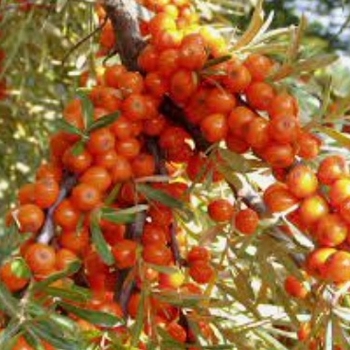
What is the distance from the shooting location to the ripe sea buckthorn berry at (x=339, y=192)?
0.90m

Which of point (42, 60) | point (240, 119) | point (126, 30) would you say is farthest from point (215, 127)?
point (42, 60)

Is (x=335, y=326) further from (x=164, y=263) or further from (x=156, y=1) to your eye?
(x=156, y=1)

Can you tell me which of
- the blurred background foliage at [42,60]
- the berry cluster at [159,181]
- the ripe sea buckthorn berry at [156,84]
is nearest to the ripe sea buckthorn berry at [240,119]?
the berry cluster at [159,181]

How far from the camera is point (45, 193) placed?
91 cm

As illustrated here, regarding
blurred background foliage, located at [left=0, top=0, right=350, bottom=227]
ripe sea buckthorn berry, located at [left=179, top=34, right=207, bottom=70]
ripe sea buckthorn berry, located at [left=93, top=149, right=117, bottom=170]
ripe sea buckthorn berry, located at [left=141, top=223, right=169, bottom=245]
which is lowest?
blurred background foliage, located at [left=0, top=0, right=350, bottom=227]

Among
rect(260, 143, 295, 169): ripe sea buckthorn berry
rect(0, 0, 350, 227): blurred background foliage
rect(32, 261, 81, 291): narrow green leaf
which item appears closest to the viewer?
rect(32, 261, 81, 291): narrow green leaf

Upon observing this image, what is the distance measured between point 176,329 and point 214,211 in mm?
161

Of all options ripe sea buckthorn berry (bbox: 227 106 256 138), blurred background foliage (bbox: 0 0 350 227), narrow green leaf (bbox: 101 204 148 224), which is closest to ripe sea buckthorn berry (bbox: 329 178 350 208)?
ripe sea buckthorn berry (bbox: 227 106 256 138)

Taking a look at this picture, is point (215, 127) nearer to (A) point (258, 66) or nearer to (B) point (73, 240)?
(A) point (258, 66)

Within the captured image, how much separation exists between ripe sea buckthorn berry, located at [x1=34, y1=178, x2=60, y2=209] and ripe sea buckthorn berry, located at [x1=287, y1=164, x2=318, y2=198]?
28 cm

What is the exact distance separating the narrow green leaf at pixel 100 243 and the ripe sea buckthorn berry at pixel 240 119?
0.21 m

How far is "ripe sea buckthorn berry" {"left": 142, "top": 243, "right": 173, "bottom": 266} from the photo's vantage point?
0.94m

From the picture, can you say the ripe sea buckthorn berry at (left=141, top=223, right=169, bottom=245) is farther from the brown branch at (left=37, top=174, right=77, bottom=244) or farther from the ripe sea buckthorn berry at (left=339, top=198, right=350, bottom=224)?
the ripe sea buckthorn berry at (left=339, top=198, right=350, bottom=224)

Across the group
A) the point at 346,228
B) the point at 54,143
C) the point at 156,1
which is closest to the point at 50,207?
the point at 54,143
